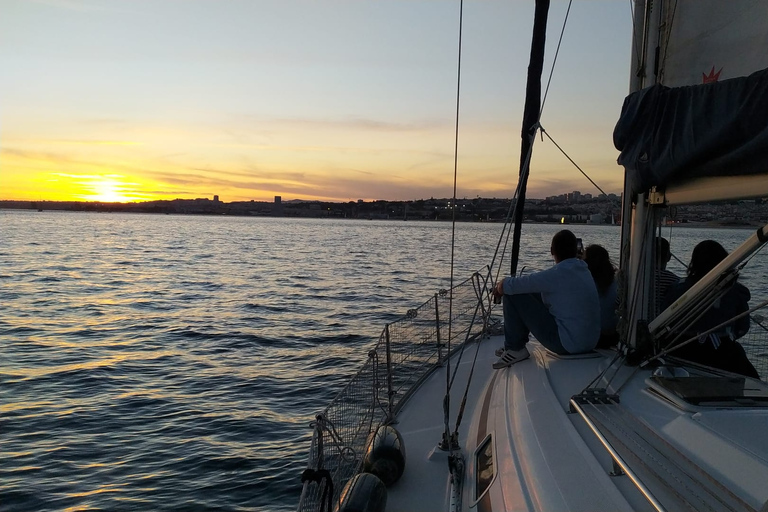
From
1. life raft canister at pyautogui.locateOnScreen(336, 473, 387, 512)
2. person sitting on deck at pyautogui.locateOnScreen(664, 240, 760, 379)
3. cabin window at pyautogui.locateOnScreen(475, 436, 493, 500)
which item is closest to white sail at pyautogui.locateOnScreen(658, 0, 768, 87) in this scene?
person sitting on deck at pyautogui.locateOnScreen(664, 240, 760, 379)

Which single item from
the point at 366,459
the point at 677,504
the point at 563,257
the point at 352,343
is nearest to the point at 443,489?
the point at 366,459

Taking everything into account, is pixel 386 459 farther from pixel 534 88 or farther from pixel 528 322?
pixel 534 88

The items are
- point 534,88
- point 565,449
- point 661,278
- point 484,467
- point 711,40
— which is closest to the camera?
point 565,449

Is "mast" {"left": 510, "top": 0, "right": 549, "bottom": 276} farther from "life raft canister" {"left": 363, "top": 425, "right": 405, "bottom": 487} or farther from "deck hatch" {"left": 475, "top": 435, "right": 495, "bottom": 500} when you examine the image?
"life raft canister" {"left": 363, "top": 425, "right": 405, "bottom": 487}

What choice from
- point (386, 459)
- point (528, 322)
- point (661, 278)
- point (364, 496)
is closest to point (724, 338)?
point (661, 278)

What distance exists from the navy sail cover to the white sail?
285 millimetres

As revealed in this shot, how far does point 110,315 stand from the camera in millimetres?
16547

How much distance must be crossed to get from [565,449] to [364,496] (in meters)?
0.99

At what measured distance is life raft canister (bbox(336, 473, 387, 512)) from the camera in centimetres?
301

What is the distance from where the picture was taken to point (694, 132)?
344 cm

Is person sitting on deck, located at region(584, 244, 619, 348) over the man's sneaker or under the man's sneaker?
over

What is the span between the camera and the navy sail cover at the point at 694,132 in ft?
10.1

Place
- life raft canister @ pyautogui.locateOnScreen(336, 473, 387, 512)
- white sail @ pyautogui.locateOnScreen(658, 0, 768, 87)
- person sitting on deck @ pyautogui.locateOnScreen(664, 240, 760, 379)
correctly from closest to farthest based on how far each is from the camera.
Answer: life raft canister @ pyautogui.locateOnScreen(336, 473, 387, 512)
white sail @ pyautogui.locateOnScreen(658, 0, 768, 87)
person sitting on deck @ pyautogui.locateOnScreen(664, 240, 760, 379)

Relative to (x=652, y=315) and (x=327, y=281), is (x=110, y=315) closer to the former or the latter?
(x=327, y=281)
